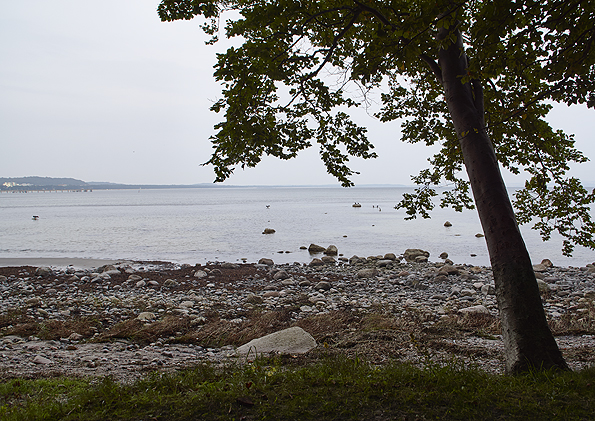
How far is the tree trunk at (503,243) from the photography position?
4.80 metres

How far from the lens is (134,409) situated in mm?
3797

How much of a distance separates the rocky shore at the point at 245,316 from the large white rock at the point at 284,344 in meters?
0.22

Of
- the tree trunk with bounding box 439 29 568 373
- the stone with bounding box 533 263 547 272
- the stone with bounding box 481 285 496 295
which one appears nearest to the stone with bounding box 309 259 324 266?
the stone with bounding box 481 285 496 295

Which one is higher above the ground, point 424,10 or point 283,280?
point 424,10

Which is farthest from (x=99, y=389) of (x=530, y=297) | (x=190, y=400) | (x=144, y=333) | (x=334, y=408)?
(x=530, y=297)

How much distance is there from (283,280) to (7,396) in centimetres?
1225

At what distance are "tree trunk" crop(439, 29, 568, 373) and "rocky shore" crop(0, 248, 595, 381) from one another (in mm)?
989

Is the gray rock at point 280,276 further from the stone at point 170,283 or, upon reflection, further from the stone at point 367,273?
the stone at point 170,283

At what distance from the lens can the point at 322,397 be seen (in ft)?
13.0

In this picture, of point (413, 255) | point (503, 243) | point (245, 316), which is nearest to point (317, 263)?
point (413, 255)

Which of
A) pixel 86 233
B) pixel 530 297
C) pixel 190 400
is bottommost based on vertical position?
pixel 86 233

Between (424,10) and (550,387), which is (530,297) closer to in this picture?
(550,387)

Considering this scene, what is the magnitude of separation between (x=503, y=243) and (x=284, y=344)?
12.9 feet

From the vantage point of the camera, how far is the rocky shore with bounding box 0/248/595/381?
6477 mm
